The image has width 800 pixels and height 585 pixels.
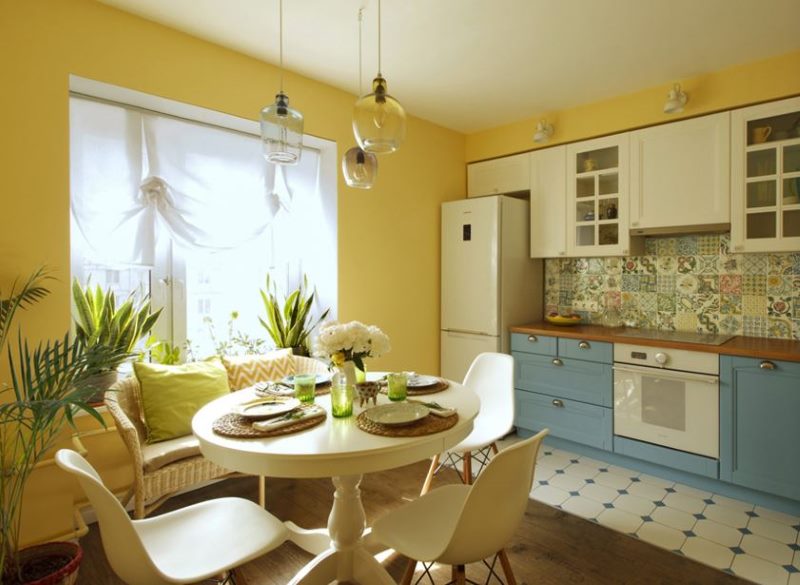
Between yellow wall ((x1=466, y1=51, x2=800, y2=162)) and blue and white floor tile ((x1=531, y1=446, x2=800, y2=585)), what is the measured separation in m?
2.37

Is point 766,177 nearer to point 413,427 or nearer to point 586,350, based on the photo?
point 586,350

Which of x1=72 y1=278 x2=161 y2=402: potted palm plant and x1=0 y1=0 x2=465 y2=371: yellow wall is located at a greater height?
x1=0 y1=0 x2=465 y2=371: yellow wall

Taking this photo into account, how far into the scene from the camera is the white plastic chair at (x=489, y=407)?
236 centimetres

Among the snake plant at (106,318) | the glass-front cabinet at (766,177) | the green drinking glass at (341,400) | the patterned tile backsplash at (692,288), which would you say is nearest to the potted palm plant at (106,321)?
the snake plant at (106,318)

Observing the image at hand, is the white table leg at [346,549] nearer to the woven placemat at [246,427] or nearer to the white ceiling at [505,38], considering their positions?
the woven placemat at [246,427]

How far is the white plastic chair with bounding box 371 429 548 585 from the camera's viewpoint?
132cm

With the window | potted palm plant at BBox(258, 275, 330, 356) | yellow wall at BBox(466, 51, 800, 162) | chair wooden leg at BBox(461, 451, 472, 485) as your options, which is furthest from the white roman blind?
yellow wall at BBox(466, 51, 800, 162)

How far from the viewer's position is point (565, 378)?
11.0 feet

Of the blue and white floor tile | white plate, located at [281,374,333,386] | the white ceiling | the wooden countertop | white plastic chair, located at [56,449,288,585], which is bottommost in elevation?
the blue and white floor tile

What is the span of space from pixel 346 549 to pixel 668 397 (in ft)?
7.17

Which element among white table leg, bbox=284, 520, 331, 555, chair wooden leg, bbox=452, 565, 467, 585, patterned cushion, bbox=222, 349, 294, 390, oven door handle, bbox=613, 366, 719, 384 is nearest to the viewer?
chair wooden leg, bbox=452, 565, 467, 585

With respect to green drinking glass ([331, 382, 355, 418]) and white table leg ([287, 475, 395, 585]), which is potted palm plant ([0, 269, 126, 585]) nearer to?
green drinking glass ([331, 382, 355, 418])

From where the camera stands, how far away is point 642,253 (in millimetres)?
3480

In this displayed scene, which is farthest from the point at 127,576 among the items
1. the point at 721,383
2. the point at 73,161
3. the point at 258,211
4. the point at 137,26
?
the point at 721,383
